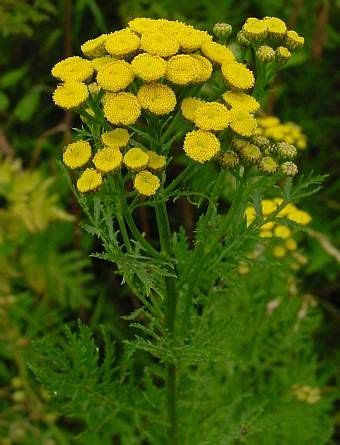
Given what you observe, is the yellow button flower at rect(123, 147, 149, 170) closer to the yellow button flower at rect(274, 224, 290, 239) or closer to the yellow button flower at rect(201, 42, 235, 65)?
the yellow button flower at rect(201, 42, 235, 65)

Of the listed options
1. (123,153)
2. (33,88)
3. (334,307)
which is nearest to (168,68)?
(123,153)

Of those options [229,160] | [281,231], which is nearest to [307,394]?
[281,231]

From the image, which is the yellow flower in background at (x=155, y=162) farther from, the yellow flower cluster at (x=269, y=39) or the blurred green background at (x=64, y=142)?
the blurred green background at (x=64, y=142)

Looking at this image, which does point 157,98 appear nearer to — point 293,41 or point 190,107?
point 190,107

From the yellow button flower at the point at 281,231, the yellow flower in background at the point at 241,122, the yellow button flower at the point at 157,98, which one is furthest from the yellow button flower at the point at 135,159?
the yellow button flower at the point at 281,231

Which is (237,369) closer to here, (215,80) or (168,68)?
(215,80)

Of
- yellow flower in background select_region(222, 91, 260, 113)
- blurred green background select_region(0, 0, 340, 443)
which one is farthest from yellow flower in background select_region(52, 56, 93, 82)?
blurred green background select_region(0, 0, 340, 443)
